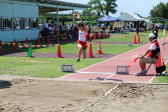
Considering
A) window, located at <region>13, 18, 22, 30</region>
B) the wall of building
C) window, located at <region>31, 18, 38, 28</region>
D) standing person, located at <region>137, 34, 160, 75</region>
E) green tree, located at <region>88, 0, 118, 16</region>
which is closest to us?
standing person, located at <region>137, 34, 160, 75</region>

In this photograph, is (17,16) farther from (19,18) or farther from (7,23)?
(7,23)

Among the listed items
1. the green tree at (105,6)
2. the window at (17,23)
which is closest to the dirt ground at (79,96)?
the window at (17,23)

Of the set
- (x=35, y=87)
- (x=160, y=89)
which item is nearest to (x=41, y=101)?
(x=35, y=87)

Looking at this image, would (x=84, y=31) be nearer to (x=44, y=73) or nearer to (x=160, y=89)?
(x=44, y=73)

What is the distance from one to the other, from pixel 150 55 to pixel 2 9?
19.1m

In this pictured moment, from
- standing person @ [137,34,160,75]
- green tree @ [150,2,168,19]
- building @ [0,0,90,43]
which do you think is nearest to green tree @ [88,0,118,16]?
green tree @ [150,2,168,19]

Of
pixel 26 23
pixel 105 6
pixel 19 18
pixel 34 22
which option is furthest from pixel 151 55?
pixel 105 6

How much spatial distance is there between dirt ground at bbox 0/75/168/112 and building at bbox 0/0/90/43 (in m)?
18.3

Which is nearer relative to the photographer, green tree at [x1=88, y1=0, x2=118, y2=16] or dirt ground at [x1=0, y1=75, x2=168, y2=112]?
dirt ground at [x1=0, y1=75, x2=168, y2=112]

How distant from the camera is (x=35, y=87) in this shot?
10156 millimetres

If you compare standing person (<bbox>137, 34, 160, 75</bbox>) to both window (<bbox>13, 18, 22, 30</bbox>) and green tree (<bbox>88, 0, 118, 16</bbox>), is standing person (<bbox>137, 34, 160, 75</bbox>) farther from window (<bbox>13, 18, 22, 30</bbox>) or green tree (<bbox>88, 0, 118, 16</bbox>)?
green tree (<bbox>88, 0, 118, 16</bbox>)

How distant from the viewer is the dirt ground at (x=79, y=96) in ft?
25.1

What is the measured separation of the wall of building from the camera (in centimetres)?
2867

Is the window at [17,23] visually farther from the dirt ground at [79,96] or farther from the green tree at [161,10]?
the green tree at [161,10]
